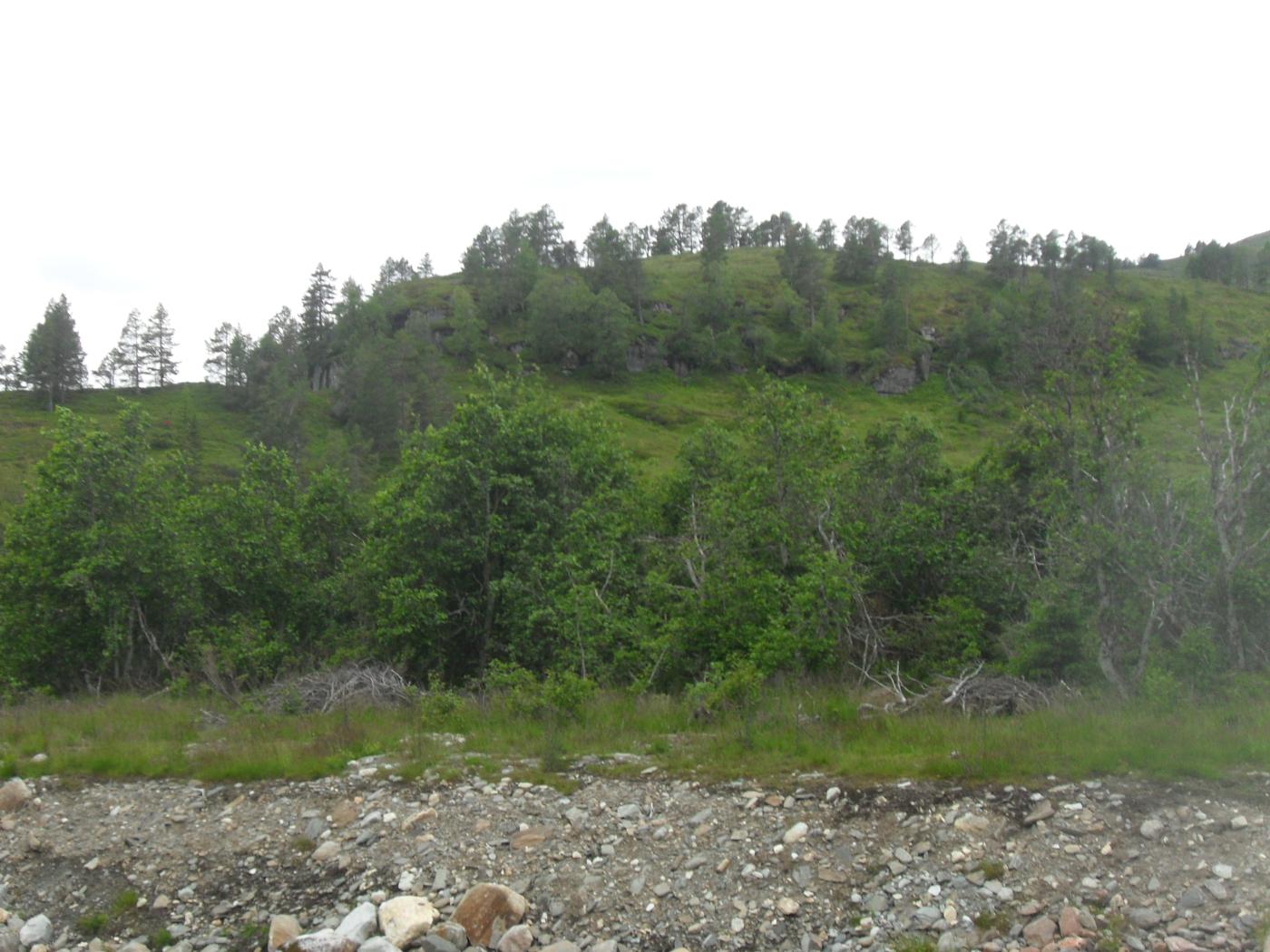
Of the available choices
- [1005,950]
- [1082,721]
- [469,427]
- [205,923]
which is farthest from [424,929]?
[469,427]

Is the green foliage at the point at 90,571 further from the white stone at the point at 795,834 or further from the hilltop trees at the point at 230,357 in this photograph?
the hilltop trees at the point at 230,357

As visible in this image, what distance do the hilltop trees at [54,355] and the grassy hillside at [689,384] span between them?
2403 millimetres

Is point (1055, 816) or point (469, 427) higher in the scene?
point (469, 427)

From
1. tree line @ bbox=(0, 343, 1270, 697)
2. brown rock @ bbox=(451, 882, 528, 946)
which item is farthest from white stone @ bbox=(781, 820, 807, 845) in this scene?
tree line @ bbox=(0, 343, 1270, 697)

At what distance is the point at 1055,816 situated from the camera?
23.1 feet

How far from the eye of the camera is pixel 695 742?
988 centimetres

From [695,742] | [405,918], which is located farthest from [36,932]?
[695,742]

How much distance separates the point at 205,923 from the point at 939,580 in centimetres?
1230

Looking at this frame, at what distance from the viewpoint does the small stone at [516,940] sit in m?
6.29

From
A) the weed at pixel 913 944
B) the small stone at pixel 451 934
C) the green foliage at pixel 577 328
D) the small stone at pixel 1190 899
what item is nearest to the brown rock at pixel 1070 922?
the small stone at pixel 1190 899

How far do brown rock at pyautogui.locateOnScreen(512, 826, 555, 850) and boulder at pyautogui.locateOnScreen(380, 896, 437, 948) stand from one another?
985mm

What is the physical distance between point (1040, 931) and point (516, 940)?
3730 millimetres

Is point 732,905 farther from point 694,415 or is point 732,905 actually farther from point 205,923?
point 694,415

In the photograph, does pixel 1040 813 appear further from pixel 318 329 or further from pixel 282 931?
pixel 318 329
